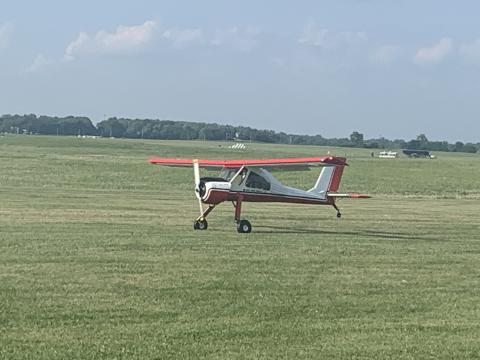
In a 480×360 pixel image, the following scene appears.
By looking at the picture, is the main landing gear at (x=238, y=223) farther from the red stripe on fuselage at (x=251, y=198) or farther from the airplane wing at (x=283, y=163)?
the airplane wing at (x=283, y=163)

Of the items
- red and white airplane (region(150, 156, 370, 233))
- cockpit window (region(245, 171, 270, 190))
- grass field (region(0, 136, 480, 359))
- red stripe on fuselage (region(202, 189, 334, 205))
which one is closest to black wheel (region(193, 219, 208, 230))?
red and white airplane (region(150, 156, 370, 233))

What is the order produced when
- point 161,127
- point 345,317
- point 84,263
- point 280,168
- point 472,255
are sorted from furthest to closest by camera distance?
point 161,127
point 280,168
point 472,255
point 84,263
point 345,317

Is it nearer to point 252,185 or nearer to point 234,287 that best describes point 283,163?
point 252,185

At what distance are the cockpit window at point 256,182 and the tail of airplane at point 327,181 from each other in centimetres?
224

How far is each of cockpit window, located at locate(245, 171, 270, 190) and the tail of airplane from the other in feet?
7.33

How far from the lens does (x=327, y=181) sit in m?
25.8

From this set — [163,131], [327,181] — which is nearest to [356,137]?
[163,131]

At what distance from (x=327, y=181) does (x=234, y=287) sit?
13885 millimetres

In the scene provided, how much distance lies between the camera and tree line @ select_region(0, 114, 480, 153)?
178 metres

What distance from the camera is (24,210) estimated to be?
26797 millimetres

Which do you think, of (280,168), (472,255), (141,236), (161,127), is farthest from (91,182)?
(161,127)

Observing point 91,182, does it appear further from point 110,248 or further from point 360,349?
A: point 360,349

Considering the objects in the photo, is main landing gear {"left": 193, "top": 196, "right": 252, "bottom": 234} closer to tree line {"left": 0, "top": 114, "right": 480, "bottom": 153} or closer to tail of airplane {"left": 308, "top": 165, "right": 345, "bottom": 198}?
tail of airplane {"left": 308, "top": 165, "right": 345, "bottom": 198}

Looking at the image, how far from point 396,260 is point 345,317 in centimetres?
587
